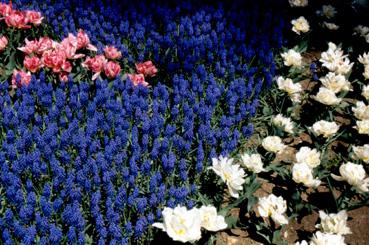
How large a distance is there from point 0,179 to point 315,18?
14.7 ft

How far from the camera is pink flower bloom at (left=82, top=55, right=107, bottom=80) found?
14.6 feet

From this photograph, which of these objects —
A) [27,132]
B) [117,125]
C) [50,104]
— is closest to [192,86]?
[117,125]

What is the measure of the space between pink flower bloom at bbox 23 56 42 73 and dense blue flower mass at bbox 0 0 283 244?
0.57 ft

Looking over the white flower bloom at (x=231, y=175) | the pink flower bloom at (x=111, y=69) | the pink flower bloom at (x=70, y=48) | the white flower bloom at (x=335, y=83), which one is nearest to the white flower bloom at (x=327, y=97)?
the white flower bloom at (x=335, y=83)

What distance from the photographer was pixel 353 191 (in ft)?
12.5

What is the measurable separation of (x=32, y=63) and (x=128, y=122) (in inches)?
45.0

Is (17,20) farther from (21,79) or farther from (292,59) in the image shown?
(292,59)

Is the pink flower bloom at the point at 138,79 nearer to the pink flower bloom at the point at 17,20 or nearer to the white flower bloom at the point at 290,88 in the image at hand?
the white flower bloom at the point at 290,88

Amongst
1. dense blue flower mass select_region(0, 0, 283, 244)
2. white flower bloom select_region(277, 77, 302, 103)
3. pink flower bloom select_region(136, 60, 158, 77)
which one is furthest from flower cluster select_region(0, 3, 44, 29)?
white flower bloom select_region(277, 77, 302, 103)

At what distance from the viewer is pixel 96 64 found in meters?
4.45

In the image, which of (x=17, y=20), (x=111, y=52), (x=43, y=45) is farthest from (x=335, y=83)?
(x=17, y=20)

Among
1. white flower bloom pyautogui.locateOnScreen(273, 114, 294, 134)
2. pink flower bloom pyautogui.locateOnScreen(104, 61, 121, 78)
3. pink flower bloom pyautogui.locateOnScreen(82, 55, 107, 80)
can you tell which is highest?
pink flower bloom pyautogui.locateOnScreen(82, 55, 107, 80)

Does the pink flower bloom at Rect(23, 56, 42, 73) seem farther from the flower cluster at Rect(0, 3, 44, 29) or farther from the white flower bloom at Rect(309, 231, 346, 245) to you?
the white flower bloom at Rect(309, 231, 346, 245)

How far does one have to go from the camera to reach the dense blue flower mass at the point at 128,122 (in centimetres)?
321
